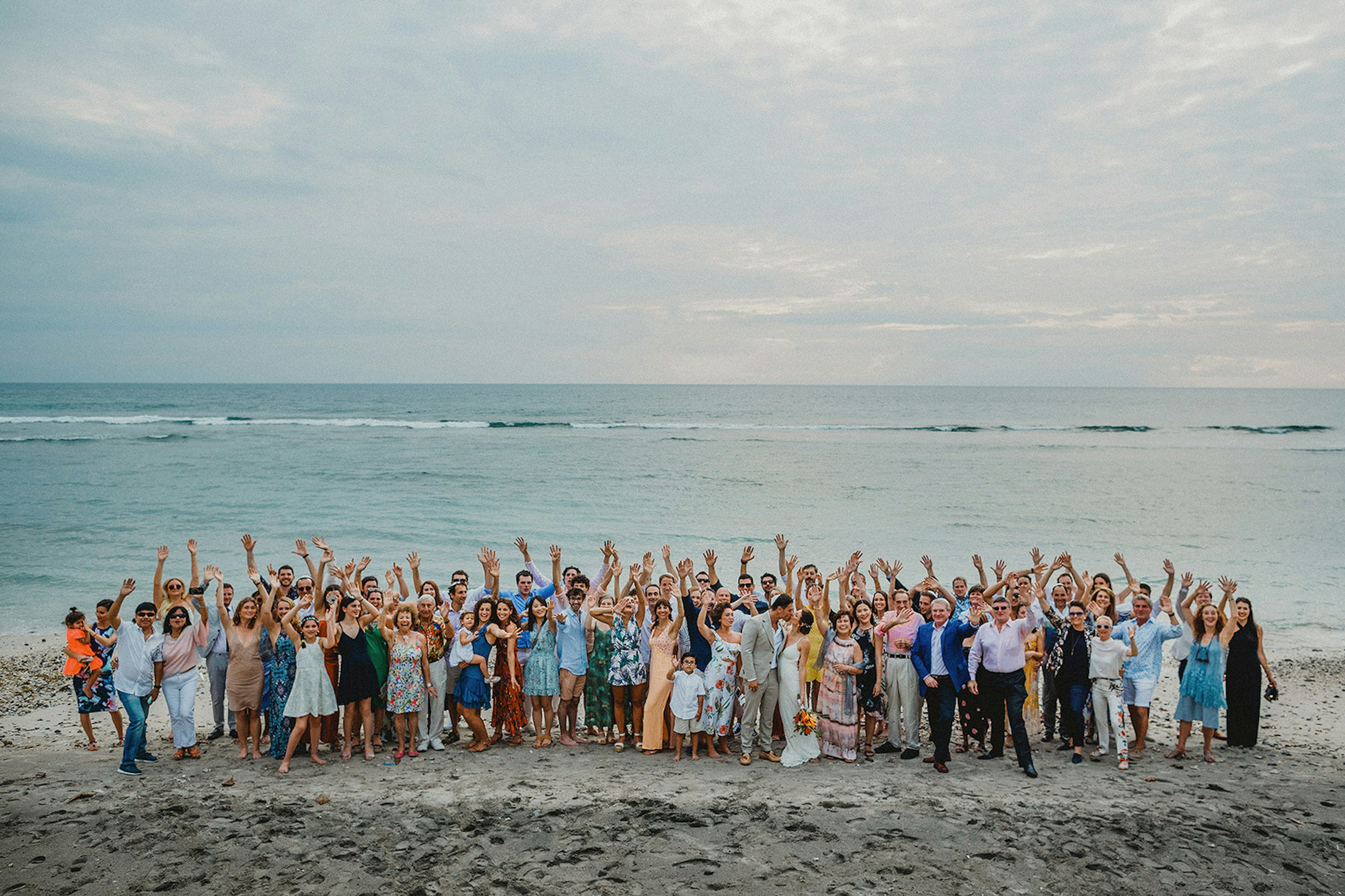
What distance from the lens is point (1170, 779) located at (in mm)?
7012

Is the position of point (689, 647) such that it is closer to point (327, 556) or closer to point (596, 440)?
point (327, 556)

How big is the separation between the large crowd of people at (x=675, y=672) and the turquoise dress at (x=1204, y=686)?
0.02m

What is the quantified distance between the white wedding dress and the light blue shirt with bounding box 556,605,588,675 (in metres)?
2.12

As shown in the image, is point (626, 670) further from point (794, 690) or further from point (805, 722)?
point (805, 722)

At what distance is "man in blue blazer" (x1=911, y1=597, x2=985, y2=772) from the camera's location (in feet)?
23.9

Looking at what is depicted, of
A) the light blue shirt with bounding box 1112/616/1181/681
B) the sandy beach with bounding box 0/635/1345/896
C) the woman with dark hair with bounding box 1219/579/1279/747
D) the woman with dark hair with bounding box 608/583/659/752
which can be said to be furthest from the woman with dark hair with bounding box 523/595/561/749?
the woman with dark hair with bounding box 1219/579/1279/747

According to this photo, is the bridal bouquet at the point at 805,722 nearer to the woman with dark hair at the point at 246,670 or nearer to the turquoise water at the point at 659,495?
the woman with dark hair at the point at 246,670

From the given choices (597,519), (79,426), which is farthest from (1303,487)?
(79,426)

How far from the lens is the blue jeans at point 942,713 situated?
7258mm

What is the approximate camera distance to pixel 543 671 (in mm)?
7965

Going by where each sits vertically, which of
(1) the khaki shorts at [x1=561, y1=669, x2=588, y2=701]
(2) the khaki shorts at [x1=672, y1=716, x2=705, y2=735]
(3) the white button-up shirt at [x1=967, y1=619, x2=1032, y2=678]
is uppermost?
(3) the white button-up shirt at [x1=967, y1=619, x2=1032, y2=678]

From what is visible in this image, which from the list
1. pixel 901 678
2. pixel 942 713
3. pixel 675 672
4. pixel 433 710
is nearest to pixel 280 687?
pixel 433 710

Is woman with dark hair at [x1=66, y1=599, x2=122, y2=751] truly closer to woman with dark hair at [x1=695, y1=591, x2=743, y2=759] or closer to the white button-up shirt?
woman with dark hair at [x1=695, y1=591, x2=743, y2=759]

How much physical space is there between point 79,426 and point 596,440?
38.4 meters
